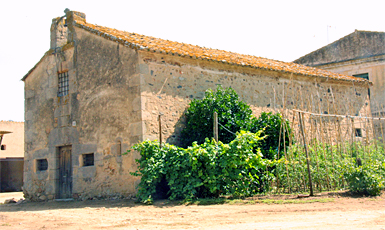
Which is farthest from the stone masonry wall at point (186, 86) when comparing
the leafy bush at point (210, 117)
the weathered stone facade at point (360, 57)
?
the weathered stone facade at point (360, 57)

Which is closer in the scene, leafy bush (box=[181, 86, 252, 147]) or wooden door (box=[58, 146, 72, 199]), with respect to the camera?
leafy bush (box=[181, 86, 252, 147])

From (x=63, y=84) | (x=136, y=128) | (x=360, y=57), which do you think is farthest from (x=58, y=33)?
(x=360, y=57)

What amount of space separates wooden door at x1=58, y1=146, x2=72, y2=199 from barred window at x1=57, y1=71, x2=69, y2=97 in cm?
177

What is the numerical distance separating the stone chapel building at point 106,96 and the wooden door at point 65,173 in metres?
0.03

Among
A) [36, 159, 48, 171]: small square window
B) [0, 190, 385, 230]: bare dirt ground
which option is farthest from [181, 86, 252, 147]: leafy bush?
[36, 159, 48, 171]: small square window

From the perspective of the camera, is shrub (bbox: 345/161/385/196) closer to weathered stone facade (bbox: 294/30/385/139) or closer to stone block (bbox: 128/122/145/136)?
stone block (bbox: 128/122/145/136)

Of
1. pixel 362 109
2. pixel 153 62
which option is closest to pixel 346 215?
pixel 153 62

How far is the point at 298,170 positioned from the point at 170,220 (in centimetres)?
412

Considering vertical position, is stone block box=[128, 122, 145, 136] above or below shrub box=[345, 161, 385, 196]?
above

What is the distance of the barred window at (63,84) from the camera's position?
40.7 ft

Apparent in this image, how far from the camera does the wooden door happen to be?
12.0 m

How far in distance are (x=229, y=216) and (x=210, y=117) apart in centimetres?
405

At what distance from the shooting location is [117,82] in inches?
426

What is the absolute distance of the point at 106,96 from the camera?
11.0 m
